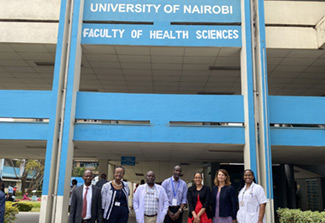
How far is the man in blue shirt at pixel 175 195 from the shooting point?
7270 mm

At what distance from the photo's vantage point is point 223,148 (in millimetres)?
11570

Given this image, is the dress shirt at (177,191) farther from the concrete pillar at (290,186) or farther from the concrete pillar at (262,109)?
the concrete pillar at (290,186)

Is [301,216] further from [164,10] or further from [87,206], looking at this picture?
[164,10]

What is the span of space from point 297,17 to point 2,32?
10.0m

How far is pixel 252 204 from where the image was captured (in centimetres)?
606

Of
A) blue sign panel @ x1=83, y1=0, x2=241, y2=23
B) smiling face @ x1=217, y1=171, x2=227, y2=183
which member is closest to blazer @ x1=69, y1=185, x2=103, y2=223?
smiling face @ x1=217, y1=171, x2=227, y2=183

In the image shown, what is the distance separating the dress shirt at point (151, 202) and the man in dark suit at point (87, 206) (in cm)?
95

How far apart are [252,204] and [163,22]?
715cm

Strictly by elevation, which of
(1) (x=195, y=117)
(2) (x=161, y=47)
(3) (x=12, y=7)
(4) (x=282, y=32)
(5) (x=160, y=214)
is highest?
(3) (x=12, y=7)

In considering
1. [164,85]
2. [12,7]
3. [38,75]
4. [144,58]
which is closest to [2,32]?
[12,7]

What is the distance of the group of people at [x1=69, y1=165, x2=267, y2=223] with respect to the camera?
19.6 ft

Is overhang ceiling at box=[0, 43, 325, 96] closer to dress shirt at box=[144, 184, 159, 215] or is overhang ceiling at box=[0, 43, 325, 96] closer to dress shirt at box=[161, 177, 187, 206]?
dress shirt at box=[161, 177, 187, 206]

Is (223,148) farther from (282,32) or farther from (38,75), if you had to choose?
(38,75)

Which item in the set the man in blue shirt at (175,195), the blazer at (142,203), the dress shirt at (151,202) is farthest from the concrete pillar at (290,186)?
the dress shirt at (151,202)
